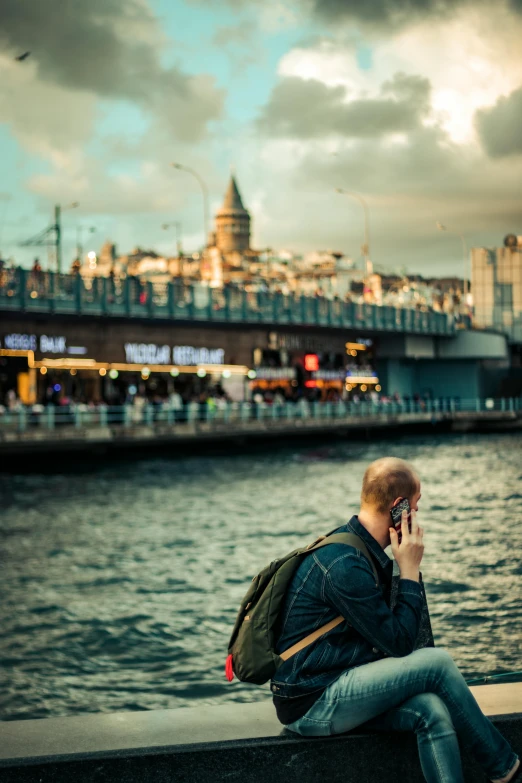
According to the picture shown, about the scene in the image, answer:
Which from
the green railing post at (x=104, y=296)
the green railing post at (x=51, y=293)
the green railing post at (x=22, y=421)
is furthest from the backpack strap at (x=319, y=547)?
the green railing post at (x=104, y=296)

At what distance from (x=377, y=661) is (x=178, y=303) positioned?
181 feet

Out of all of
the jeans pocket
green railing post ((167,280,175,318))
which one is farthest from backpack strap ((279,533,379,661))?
green railing post ((167,280,175,318))

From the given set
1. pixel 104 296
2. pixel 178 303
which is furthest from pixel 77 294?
pixel 178 303

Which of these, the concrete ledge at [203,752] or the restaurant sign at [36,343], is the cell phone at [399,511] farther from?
the restaurant sign at [36,343]

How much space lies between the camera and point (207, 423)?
5284 centimetres

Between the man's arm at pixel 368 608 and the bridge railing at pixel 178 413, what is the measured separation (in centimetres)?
3949

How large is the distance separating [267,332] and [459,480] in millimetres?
34160

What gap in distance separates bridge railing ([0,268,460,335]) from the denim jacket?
45.5 metres

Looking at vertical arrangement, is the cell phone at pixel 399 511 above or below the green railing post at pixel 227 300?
below

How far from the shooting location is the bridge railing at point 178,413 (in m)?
44.7

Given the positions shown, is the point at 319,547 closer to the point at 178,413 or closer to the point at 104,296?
the point at 178,413

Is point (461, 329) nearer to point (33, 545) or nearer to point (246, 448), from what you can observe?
point (246, 448)

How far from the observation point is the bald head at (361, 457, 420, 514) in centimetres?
427

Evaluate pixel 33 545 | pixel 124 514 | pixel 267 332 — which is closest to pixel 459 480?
pixel 124 514
